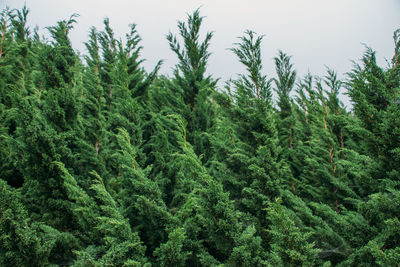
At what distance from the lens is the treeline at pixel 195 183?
2.96 metres

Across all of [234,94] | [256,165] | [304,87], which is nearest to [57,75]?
[234,94]

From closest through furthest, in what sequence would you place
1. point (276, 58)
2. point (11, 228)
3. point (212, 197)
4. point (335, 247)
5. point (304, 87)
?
point (11, 228) < point (212, 197) < point (335, 247) < point (304, 87) < point (276, 58)

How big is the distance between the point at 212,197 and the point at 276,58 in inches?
250

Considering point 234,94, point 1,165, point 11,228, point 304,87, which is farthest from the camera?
point 304,87

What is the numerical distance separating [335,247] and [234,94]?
331cm

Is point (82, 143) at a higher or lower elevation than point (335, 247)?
higher

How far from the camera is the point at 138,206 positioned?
140 inches

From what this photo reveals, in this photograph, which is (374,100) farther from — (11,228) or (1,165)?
(1,165)

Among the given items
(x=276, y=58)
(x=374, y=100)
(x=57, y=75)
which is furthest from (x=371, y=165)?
(x=57, y=75)

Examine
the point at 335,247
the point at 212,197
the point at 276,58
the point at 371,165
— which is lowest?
the point at 335,247

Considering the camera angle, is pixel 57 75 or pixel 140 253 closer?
pixel 140 253

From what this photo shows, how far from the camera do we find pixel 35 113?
377 centimetres

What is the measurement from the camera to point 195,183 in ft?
11.7

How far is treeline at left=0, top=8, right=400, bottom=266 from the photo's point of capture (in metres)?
2.96
